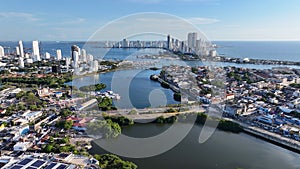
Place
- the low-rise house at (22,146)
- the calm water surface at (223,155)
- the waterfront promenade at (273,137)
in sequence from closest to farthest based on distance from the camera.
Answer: the calm water surface at (223,155)
the low-rise house at (22,146)
the waterfront promenade at (273,137)

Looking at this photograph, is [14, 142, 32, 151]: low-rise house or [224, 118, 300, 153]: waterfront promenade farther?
[224, 118, 300, 153]: waterfront promenade

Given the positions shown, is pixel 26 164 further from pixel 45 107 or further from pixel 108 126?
pixel 45 107

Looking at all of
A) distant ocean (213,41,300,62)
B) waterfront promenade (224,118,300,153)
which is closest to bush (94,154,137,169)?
waterfront promenade (224,118,300,153)

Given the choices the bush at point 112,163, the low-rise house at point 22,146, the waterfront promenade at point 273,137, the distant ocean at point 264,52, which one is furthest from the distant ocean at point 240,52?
the bush at point 112,163

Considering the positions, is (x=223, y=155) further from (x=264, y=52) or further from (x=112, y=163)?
(x=264, y=52)

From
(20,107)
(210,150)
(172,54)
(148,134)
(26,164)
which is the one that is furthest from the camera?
(172,54)

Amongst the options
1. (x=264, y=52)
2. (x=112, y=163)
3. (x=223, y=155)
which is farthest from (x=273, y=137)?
(x=264, y=52)

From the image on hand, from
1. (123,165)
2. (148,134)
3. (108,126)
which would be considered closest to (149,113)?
(148,134)

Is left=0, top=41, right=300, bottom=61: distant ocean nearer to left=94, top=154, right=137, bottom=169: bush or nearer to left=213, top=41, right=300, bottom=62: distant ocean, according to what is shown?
left=213, top=41, right=300, bottom=62: distant ocean

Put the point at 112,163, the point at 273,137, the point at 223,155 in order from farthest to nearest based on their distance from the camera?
the point at 273,137 < the point at 223,155 < the point at 112,163

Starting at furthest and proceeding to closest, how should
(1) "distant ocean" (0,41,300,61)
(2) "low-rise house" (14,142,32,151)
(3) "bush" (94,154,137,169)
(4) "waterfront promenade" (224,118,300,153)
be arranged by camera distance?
(1) "distant ocean" (0,41,300,61)
(4) "waterfront promenade" (224,118,300,153)
(2) "low-rise house" (14,142,32,151)
(3) "bush" (94,154,137,169)

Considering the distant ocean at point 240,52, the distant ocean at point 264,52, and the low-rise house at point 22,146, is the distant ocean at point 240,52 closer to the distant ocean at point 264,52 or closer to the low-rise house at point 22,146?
the distant ocean at point 264,52
